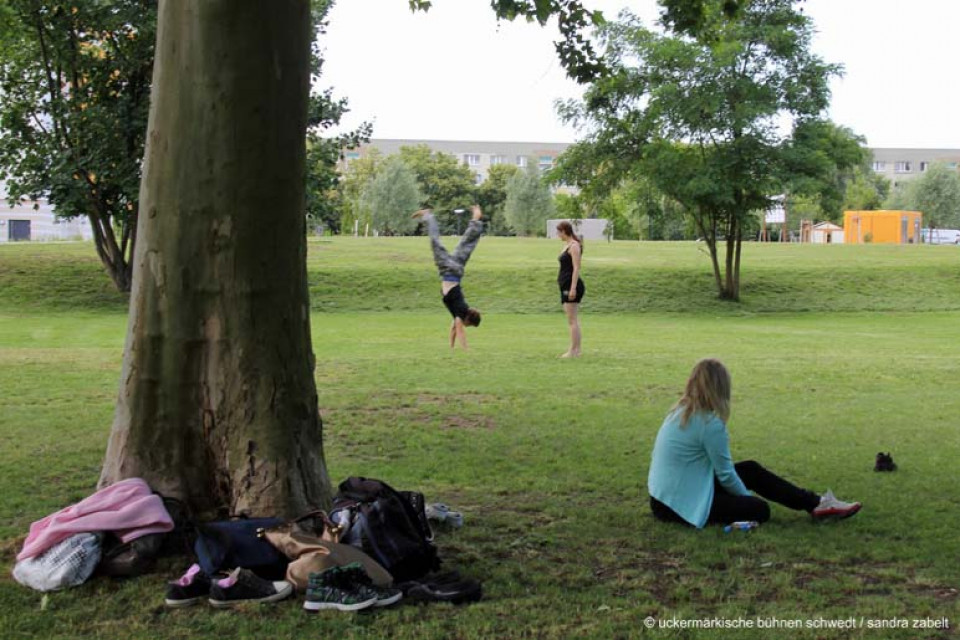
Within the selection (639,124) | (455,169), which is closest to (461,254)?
(639,124)

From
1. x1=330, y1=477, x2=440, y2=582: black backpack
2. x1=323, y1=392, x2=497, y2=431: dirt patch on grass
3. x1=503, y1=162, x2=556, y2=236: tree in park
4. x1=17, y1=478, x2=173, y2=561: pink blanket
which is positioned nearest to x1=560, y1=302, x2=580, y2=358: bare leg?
x1=323, y1=392, x2=497, y2=431: dirt patch on grass

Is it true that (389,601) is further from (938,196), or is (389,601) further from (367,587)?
(938,196)

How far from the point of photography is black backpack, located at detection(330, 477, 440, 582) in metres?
5.06

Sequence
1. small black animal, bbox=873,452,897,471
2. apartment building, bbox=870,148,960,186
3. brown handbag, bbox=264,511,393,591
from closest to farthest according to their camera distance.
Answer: brown handbag, bbox=264,511,393,591 → small black animal, bbox=873,452,897,471 → apartment building, bbox=870,148,960,186

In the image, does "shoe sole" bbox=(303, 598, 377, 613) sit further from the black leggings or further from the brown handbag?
the black leggings

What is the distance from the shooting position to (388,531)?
5121 mm

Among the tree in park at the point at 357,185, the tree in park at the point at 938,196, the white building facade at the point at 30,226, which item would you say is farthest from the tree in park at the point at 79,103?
the tree in park at the point at 938,196

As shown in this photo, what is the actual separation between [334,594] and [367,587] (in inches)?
6.6

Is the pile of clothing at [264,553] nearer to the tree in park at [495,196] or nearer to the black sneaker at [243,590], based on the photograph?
the black sneaker at [243,590]

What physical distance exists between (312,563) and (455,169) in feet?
289

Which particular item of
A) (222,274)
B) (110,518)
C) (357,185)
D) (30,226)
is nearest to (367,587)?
(110,518)

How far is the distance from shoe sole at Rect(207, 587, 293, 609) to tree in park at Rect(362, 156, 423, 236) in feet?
230

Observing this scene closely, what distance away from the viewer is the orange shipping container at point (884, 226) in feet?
234

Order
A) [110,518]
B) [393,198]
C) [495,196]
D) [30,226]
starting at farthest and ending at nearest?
[495,196]
[393,198]
[30,226]
[110,518]
